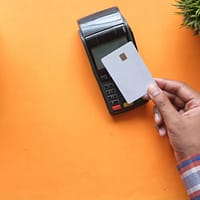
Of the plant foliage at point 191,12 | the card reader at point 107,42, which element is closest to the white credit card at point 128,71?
the card reader at point 107,42

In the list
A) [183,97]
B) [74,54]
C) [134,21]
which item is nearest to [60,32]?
[74,54]

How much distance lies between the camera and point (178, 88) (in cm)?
79

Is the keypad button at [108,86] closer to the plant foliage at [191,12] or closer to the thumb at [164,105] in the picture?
the thumb at [164,105]

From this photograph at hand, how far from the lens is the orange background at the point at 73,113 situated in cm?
80

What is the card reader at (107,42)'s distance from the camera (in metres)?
0.80

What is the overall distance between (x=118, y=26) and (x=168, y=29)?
12 centimetres

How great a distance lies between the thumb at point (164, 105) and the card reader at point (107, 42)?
0.13 ft

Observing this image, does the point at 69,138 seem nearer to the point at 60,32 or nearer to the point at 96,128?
the point at 96,128

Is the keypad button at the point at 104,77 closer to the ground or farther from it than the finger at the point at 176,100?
farther from it

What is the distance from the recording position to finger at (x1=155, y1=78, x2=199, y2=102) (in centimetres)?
78

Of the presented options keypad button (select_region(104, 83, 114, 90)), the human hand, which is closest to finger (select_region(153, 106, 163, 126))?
the human hand

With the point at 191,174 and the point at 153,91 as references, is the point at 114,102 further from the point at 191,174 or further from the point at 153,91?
the point at 191,174

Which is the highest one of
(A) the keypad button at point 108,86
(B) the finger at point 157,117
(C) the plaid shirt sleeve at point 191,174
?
(A) the keypad button at point 108,86

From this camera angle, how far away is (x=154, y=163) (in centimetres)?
80
